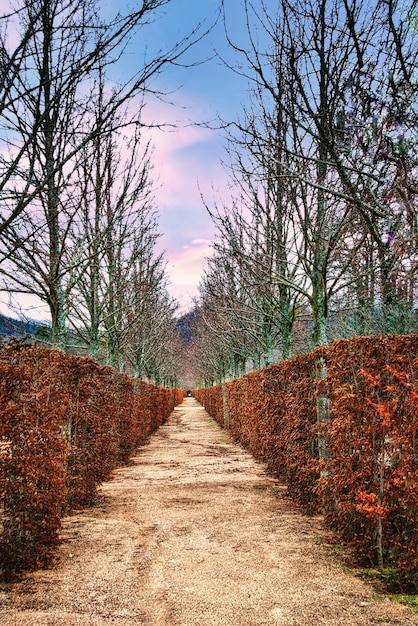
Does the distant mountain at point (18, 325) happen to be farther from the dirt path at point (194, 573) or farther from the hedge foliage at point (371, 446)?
the hedge foliage at point (371, 446)

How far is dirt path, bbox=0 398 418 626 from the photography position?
3016 millimetres

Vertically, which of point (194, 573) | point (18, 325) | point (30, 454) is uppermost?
point (18, 325)

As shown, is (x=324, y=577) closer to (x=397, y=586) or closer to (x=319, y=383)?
(x=397, y=586)

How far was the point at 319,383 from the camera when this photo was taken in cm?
500

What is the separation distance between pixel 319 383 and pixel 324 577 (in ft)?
6.40

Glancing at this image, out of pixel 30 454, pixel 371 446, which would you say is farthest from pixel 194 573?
pixel 371 446

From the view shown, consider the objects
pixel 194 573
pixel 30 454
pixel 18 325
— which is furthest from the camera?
pixel 18 325

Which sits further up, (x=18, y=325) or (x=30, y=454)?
(x=18, y=325)

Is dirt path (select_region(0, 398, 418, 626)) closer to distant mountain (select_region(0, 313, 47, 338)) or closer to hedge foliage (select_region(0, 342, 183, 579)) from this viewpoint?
hedge foliage (select_region(0, 342, 183, 579))

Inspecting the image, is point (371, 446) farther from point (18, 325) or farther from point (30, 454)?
point (18, 325)

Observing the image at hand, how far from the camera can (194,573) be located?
3699 mm

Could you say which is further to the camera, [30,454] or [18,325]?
[18,325]

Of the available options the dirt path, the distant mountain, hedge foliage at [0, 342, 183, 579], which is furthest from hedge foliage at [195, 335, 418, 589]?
the distant mountain

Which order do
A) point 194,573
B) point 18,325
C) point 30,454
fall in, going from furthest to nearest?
1. point 18,325
2. point 30,454
3. point 194,573
